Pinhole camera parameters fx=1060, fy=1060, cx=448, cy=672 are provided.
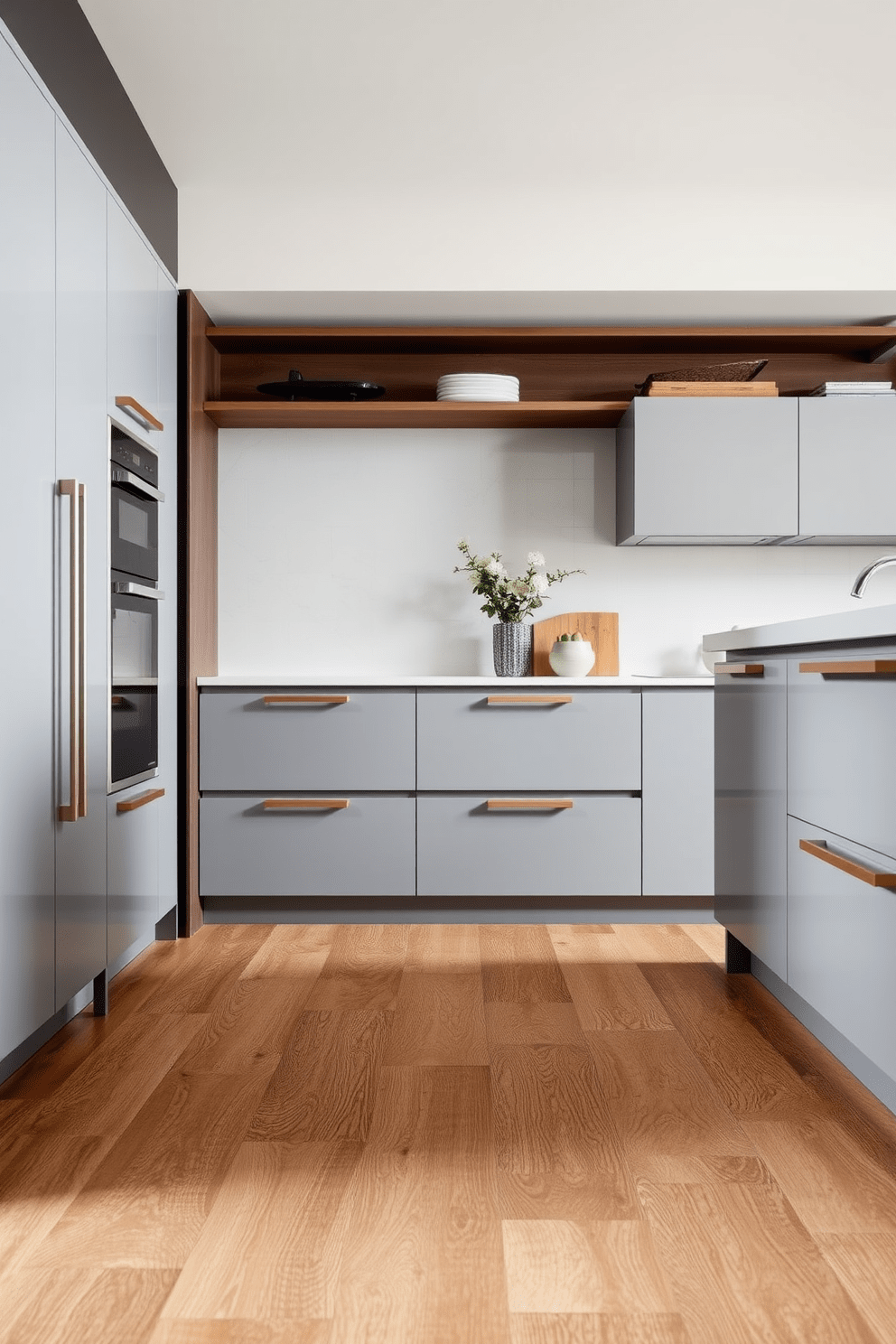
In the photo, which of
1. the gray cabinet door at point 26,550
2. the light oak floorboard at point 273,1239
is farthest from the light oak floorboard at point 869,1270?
the gray cabinet door at point 26,550

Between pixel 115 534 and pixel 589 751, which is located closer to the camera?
pixel 115 534

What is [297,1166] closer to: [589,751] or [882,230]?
[589,751]

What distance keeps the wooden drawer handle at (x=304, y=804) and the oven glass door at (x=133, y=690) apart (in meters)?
0.51

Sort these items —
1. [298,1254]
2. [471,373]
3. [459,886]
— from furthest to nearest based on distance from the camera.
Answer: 1. [471,373]
2. [459,886]
3. [298,1254]

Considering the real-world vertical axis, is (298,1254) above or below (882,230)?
below

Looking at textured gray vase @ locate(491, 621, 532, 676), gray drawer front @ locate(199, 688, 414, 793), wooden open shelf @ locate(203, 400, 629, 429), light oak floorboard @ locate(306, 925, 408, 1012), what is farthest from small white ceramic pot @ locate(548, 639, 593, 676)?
light oak floorboard @ locate(306, 925, 408, 1012)

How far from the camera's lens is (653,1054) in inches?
94.0

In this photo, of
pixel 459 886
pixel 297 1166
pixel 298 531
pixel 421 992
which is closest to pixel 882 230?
pixel 298 531

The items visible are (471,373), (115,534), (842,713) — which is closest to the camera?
(842,713)

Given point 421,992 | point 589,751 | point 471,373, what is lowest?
point 421,992

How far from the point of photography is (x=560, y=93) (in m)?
2.98

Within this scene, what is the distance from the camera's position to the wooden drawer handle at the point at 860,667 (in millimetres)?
1817

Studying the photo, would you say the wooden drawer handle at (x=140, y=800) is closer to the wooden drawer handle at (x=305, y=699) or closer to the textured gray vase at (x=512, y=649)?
the wooden drawer handle at (x=305, y=699)

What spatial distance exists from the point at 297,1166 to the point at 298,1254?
0.29 metres
